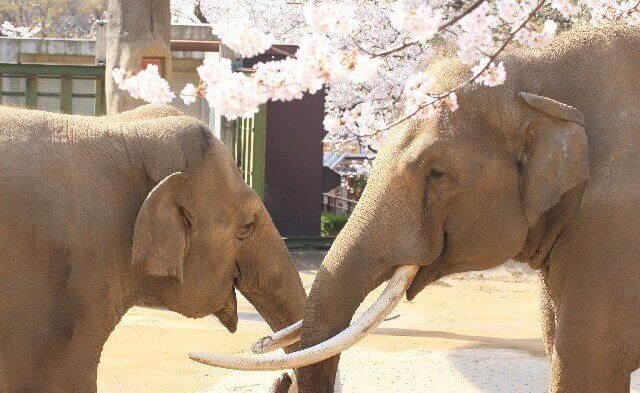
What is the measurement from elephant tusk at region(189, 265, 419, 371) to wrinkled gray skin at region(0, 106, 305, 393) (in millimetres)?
347

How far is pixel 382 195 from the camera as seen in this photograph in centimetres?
538

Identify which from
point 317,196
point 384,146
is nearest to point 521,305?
point 317,196

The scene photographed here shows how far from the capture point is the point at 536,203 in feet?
17.1

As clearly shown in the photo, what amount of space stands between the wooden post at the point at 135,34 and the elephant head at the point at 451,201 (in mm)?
5376

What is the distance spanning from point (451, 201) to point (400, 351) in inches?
165

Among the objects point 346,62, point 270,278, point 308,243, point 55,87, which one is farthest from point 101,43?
point 346,62

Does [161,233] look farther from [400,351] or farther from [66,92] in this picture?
[66,92]

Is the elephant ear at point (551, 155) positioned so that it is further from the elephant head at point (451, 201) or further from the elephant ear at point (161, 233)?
the elephant ear at point (161, 233)

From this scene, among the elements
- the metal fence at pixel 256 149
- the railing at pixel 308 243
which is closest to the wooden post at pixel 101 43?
the metal fence at pixel 256 149

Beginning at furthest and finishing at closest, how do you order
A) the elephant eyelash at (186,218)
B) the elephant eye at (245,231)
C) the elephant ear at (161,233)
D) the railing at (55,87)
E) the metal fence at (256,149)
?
the metal fence at (256,149), the railing at (55,87), the elephant eye at (245,231), the elephant eyelash at (186,218), the elephant ear at (161,233)

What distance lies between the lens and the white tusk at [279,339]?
5355 mm

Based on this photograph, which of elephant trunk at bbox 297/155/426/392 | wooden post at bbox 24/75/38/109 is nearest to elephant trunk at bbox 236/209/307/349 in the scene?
elephant trunk at bbox 297/155/426/392

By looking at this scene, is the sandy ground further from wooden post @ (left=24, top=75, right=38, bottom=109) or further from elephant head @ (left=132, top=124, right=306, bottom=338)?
wooden post @ (left=24, top=75, right=38, bottom=109)

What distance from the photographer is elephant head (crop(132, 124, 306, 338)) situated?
501 centimetres
